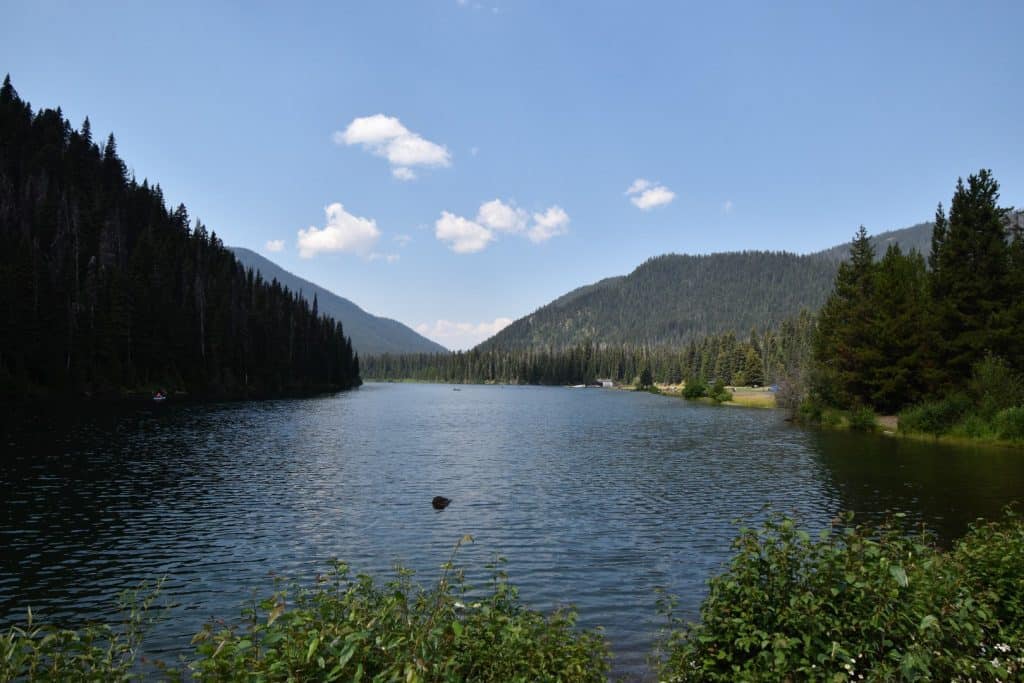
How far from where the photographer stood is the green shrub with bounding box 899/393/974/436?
6153 centimetres

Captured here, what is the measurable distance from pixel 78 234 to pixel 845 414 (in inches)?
5560

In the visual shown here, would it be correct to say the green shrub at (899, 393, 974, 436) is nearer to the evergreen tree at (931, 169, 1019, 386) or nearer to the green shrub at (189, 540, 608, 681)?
the evergreen tree at (931, 169, 1019, 386)

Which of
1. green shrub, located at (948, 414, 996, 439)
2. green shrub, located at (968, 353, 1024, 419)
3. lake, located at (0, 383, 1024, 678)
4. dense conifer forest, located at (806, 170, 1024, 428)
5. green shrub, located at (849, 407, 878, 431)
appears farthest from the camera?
green shrub, located at (849, 407, 878, 431)

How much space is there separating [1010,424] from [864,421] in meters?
16.8

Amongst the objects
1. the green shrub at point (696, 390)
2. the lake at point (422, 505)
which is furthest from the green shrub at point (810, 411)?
the green shrub at point (696, 390)

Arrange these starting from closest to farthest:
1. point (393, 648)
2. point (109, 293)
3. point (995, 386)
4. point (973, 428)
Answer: point (393, 648) → point (995, 386) → point (973, 428) → point (109, 293)

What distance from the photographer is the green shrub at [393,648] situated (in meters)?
7.65

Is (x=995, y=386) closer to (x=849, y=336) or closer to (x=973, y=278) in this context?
(x=973, y=278)

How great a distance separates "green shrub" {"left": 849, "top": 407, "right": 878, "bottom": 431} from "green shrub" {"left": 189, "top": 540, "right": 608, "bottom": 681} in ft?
231

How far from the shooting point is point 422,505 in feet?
110

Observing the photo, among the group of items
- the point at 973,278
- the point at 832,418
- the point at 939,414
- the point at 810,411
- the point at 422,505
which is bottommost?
the point at 422,505

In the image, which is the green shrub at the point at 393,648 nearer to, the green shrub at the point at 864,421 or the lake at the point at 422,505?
the lake at the point at 422,505

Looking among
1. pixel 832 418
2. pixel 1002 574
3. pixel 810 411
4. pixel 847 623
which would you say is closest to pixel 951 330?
pixel 832 418

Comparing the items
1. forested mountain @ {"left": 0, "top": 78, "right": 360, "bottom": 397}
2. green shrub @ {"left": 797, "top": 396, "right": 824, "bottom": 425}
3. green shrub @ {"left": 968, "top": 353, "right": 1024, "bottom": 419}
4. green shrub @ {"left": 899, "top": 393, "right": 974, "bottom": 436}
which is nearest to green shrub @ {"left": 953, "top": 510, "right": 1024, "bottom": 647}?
green shrub @ {"left": 968, "top": 353, "right": 1024, "bottom": 419}
